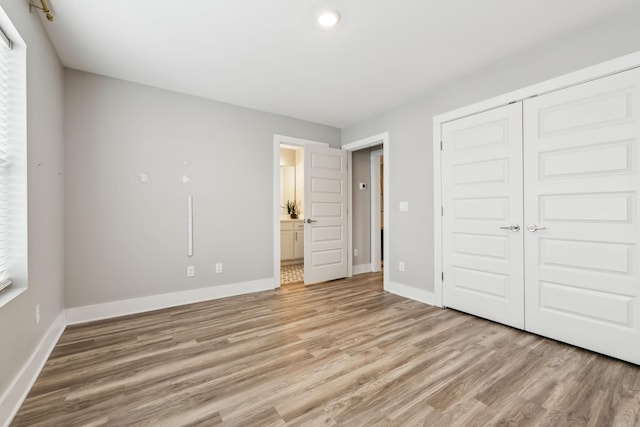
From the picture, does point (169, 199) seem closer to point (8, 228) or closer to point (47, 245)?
point (47, 245)

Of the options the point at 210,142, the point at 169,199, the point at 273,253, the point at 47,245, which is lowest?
the point at 273,253

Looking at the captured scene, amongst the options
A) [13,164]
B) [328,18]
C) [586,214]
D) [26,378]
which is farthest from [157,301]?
[586,214]

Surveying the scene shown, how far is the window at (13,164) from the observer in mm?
1710

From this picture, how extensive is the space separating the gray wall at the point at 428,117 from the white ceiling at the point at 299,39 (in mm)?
112

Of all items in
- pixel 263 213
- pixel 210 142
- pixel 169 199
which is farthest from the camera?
pixel 263 213

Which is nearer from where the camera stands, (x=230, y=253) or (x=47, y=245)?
(x=47, y=245)

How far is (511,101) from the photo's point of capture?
2643mm

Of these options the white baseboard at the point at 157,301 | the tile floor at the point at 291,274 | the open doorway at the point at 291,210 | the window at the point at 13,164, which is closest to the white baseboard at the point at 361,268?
the tile floor at the point at 291,274

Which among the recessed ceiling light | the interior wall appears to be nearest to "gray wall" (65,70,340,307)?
the interior wall

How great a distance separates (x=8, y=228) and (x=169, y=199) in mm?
1607

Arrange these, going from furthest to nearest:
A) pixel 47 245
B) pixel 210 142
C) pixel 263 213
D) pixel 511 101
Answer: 1. pixel 263 213
2. pixel 210 142
3. pixel 511 101
4. pixel 47 245

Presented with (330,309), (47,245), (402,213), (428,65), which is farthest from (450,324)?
(47,245)

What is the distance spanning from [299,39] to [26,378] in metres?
2.97

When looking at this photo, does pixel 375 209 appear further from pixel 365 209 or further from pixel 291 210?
pixel 291 210
